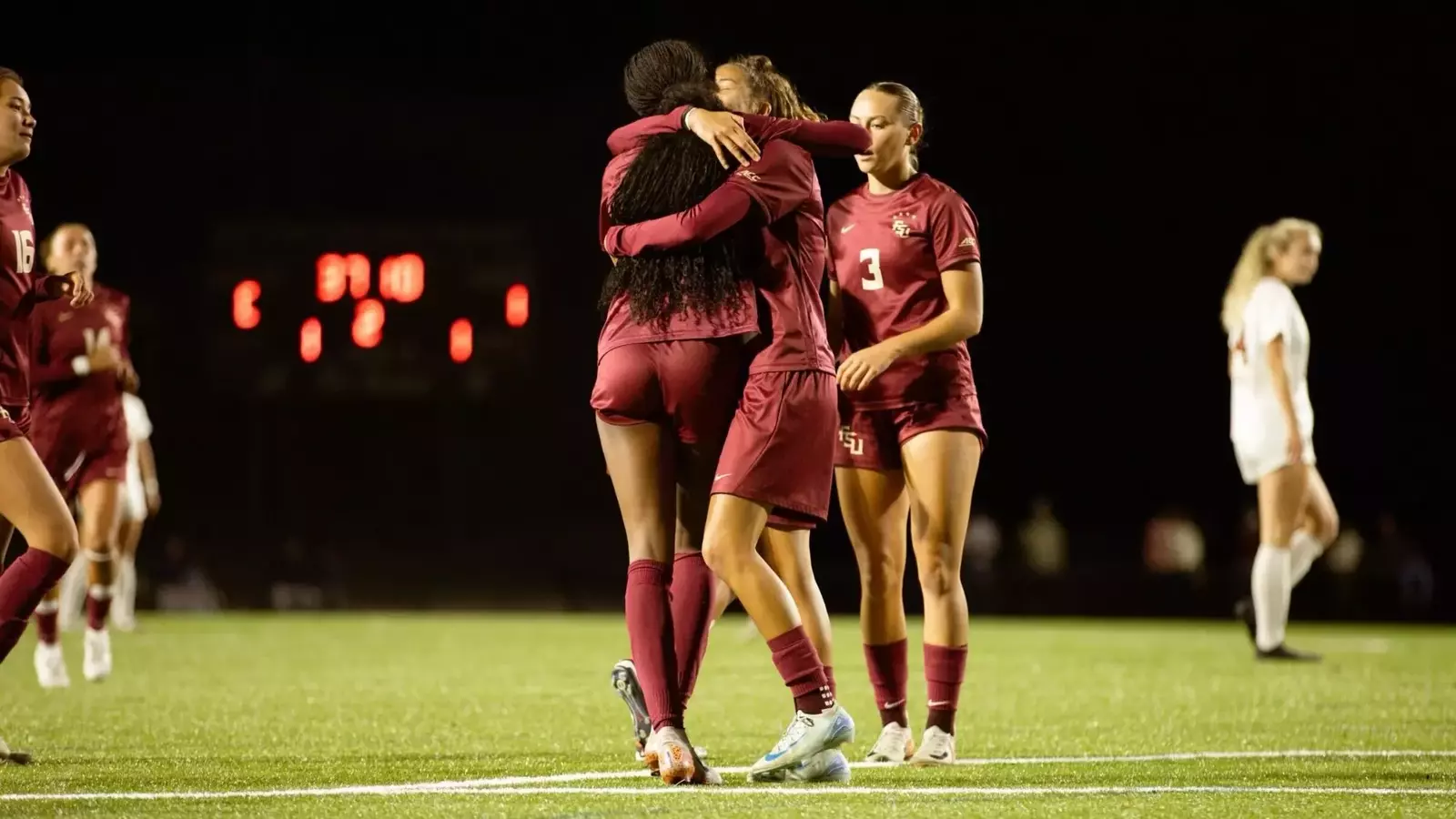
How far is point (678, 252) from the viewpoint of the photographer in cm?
464

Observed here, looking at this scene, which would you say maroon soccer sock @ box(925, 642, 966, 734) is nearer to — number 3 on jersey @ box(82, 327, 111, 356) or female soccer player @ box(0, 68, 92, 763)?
female soccer player @ box(0, 68, 92, 763)

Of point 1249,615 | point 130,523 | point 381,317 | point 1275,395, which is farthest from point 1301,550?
point 381,317

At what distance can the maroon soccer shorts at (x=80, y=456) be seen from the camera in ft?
27.3

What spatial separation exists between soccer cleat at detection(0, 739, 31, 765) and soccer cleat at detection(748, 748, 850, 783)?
2008mm

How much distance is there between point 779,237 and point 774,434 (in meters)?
0.52

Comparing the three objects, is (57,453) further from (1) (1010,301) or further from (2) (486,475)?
(2) (486,475)

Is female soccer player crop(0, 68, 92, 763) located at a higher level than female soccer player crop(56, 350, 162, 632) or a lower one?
higher

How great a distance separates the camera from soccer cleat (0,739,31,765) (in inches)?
202

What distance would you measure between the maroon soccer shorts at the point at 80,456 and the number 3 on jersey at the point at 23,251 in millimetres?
3143

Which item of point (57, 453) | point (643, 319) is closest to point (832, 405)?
point (643, 319)

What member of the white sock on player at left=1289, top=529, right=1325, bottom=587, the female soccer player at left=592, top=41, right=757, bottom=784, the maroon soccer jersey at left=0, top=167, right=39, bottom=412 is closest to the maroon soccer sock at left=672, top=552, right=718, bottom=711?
the female soccer player at left=592, top=41, right=757, bottom=784

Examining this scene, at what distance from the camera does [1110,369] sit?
3372 centimetres

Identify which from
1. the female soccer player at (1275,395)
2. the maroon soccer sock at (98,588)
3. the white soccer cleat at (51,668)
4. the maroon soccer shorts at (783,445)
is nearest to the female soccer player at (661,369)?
the maroon soccer shorts at (783,445)

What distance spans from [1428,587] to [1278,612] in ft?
49.6
